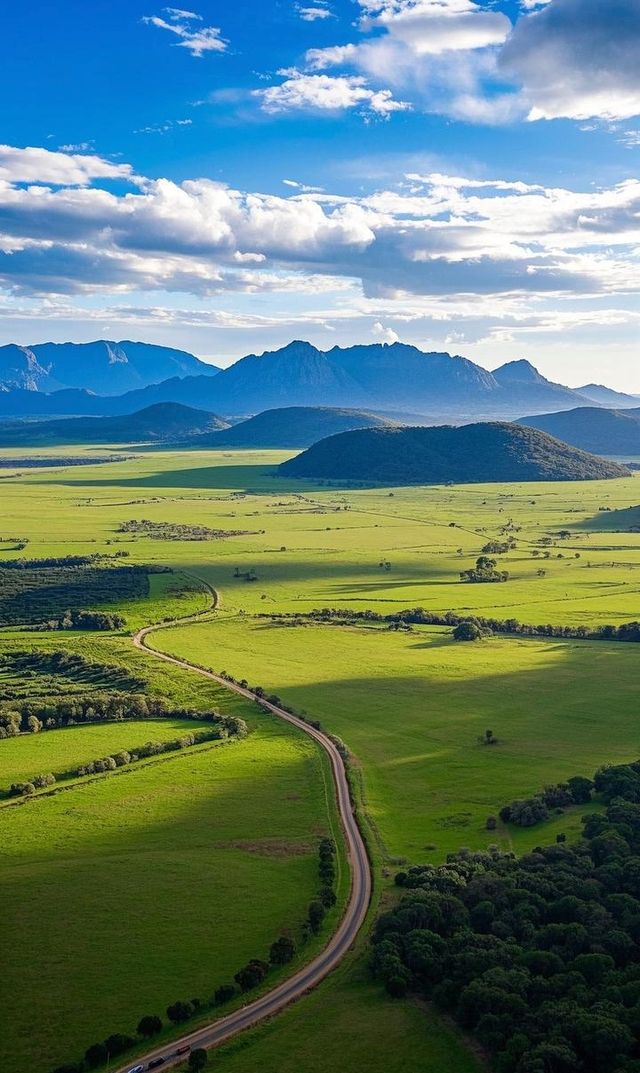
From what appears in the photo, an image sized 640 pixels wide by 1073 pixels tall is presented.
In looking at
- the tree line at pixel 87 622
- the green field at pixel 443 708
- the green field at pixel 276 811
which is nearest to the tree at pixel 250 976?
the green field at pixel 276 811

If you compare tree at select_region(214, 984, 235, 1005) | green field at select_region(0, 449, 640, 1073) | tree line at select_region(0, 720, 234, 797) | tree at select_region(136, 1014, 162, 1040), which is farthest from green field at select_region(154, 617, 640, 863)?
tree at select_region(136, 1014, 162, 1040)

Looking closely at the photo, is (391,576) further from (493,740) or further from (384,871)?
(384,871)

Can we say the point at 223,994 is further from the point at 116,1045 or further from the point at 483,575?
the point at 483,575

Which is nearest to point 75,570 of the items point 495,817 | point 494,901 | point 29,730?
point 29,730

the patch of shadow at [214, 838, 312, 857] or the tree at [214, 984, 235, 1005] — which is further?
the patch of shadow at [214, 838, 312, 857]

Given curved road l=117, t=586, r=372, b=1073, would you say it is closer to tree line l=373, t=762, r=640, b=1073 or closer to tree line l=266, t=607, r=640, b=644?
tree line l=373, t=762, r=640, b=1073

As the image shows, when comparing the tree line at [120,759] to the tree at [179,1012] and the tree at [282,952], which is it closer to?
the tree at [282,952]

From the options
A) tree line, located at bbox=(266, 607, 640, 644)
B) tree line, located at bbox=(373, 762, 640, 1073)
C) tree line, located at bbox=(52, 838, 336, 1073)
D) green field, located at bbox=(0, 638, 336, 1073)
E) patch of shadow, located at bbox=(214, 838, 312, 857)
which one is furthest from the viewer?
tree line, located at bbox=(266, 607, 640, 644)

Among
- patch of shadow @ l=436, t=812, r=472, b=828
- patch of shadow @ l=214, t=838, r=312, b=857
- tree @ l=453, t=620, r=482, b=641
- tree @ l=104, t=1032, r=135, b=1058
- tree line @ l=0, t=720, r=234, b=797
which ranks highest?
tree @ l=453, t=620, r=482, b=641
